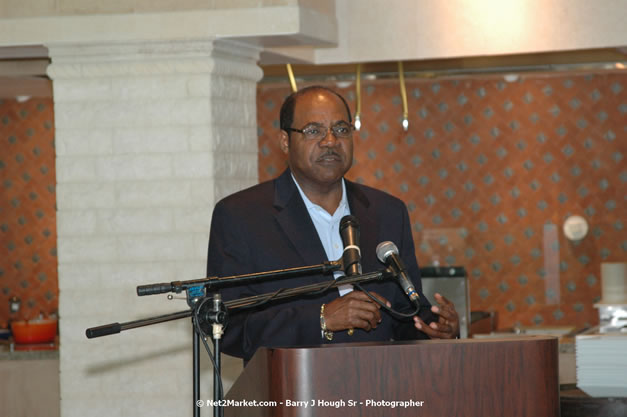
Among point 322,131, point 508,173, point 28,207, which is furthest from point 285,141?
point 28,207

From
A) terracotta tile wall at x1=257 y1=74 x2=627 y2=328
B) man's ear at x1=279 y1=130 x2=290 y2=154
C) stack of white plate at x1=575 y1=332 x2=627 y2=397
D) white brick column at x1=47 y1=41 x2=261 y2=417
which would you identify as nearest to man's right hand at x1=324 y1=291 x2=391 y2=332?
man's ear at x1=279 y1=130 x2=290 y2=154

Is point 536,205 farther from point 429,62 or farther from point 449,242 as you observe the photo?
point 429,62

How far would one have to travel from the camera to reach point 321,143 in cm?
255

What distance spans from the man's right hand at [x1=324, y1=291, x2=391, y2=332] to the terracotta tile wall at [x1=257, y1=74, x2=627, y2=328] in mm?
4214

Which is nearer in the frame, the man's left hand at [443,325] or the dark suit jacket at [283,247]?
the man's left hand at [443,325]

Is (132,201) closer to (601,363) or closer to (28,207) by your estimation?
(601,363)

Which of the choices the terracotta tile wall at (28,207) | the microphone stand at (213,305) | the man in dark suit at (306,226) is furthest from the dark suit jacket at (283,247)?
the terracotta tile wall at (28,207)

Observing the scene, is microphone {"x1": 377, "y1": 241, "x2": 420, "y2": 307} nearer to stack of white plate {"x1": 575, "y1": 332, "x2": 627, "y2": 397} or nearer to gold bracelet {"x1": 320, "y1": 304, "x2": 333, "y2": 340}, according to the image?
gold bracelet {"x1": 320, "y1": 304, "x2": 333, "y2": 340}

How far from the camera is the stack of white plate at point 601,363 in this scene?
3.36m

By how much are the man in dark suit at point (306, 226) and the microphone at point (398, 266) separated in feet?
1.05

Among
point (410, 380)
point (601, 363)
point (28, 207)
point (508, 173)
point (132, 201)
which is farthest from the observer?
point (28, 207)

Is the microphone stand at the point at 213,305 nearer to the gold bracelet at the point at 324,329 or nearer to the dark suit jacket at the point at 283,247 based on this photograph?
the gold bracelet at the point at 324,329

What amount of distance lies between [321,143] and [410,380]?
3.01ft

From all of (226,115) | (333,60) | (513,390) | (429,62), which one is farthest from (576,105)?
(513,390)
